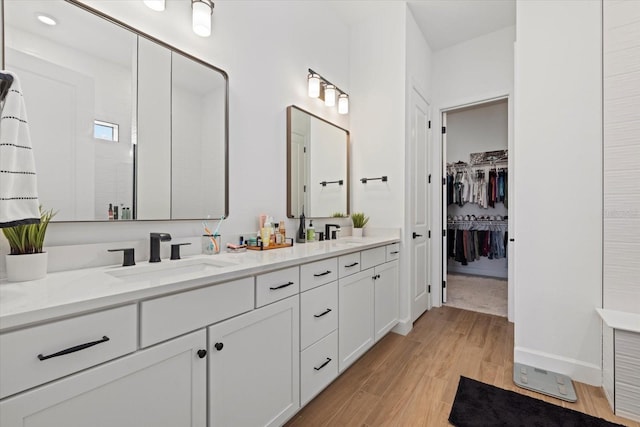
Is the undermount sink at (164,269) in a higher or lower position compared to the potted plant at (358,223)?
lower

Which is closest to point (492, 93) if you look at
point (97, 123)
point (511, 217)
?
point (511, 217)

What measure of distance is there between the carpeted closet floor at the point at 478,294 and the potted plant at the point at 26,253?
150 inches

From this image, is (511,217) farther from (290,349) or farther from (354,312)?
(290,349)

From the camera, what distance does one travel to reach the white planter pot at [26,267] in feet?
3.23

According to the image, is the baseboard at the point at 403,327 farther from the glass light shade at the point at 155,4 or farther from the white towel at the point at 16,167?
the glass light shade at the point at 155,4

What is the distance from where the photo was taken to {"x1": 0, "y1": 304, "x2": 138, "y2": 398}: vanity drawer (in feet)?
2.21

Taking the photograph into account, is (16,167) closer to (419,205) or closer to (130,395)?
(130,395)

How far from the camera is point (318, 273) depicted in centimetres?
167

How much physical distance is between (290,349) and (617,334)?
189 cm

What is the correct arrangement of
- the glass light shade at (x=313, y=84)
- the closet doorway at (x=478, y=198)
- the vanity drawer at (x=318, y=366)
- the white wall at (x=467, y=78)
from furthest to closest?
the closet doorway at (x=478, y=198)
the white wall at (x=467, y=78)
the glass light shade at (x=313, y=84)
the vanity drawer at (x=318, y=366)

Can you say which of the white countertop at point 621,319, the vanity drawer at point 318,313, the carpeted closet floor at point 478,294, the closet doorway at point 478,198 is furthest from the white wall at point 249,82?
the closet doorway at point 478,198

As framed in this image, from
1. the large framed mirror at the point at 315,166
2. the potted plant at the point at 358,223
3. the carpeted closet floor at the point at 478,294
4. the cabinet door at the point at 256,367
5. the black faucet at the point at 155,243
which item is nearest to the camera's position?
the cabinet door at the point at 256,367

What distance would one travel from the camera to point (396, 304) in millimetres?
2732

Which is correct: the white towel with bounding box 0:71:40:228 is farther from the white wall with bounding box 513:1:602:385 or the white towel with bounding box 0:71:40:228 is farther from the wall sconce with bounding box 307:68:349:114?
the white wall with bounding box 513:1:602:385
